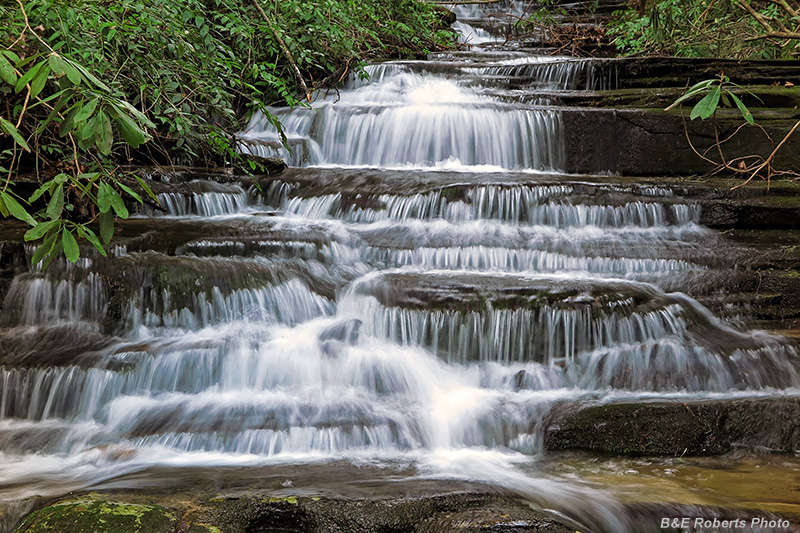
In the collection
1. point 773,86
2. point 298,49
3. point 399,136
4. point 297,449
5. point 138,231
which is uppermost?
point 298,49

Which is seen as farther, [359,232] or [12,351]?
[359,232]

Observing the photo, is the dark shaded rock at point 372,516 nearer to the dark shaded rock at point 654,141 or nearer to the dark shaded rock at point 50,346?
the dark shaded rock at point 50,346

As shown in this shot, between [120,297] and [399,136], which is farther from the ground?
[399,136]

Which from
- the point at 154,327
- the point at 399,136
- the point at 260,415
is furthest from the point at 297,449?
the point at 399,136

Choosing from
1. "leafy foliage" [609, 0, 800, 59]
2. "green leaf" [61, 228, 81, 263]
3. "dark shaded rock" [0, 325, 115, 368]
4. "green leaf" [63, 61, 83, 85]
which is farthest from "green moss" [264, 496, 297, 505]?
"leafy foliage" [609, 0, 800, 59]

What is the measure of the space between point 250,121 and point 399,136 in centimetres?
208

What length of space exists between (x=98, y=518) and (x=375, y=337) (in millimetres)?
2343

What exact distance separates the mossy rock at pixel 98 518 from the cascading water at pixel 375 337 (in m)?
0.61

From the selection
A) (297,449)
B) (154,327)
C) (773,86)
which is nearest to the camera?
(297,449)

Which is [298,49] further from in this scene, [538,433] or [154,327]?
[538,433]

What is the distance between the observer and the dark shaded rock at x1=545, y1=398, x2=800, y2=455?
3510 millimetres

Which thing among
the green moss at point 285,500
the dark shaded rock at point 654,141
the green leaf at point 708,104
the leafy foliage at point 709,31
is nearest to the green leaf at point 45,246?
the green moss at point 285,500

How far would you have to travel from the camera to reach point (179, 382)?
4035 mm

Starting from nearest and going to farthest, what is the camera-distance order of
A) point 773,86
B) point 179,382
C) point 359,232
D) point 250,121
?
point 179,382 < point 359,232 < point 773,86 < point 250,121
